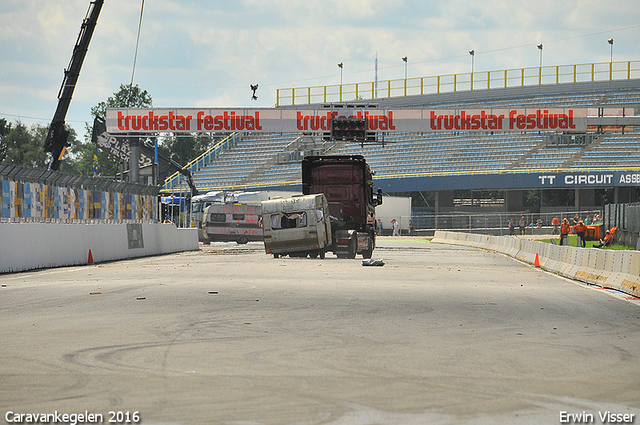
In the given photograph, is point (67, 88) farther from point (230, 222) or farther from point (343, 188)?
point (343, 188)

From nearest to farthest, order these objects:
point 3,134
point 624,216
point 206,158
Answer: point 624,216 → point 206,158 → point 3,134

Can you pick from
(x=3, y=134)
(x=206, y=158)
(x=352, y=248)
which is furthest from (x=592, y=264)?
(x=3, y=134)

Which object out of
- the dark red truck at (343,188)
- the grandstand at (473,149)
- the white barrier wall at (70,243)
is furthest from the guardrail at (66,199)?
the grandstand at (473,149)

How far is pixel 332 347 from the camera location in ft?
26.9

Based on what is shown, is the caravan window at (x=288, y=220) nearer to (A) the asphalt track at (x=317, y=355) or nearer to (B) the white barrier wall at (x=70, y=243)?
(B) the white barrier wall at (x=70, y=243)

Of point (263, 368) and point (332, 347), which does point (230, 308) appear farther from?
point (263, 368)

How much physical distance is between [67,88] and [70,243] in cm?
2018

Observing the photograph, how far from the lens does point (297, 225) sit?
90.8 ft

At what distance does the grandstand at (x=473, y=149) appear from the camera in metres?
64.9

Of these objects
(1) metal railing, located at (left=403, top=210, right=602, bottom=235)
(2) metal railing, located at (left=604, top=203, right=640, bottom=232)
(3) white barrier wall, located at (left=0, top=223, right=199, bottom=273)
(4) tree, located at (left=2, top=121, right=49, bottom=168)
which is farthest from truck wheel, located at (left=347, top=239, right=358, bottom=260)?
(4) tree, located at (left=2, top=121, right=49, bottom=168)

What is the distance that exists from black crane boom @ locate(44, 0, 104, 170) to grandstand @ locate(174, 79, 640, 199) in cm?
2695

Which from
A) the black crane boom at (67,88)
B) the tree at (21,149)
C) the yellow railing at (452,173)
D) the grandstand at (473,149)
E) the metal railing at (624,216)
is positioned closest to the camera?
the metal railing at (624,216)

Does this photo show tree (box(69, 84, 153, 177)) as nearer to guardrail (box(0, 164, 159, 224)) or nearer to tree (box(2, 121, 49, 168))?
tree (box(2, 121, 49, 168))

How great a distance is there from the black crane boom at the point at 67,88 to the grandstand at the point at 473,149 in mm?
26946
